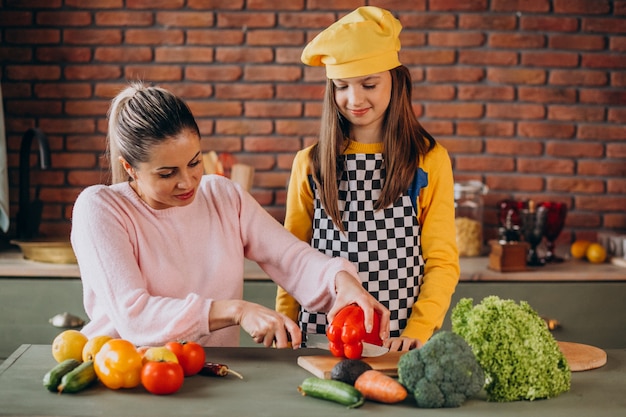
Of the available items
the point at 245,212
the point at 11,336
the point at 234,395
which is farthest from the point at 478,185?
the point at 234,395

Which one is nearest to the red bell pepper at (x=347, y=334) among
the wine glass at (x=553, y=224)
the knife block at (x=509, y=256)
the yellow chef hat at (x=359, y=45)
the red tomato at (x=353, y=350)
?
the red tomato at (x=353, y=350)

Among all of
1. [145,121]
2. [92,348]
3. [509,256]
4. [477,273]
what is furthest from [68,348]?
[509,256]

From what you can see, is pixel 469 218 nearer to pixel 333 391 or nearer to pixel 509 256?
pixel 509 256

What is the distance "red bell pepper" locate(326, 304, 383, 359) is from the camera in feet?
5.72

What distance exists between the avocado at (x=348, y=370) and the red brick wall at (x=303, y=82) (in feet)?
6.95

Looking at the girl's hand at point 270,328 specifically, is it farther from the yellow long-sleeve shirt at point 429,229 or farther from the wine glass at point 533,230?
the wine glass at point 533,230

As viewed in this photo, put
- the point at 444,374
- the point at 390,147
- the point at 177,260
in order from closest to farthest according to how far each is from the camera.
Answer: the point at 444,374 < the point at 177,260 < the point at 390,147

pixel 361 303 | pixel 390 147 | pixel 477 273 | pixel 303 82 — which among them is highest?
pixel 303 82

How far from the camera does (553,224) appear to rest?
3395 mm

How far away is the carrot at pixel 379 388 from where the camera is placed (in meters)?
1.53

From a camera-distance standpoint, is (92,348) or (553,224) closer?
(92,348)

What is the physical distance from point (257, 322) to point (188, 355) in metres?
0.18

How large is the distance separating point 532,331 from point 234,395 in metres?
0.59

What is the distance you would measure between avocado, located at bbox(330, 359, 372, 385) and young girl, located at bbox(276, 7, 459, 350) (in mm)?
646
